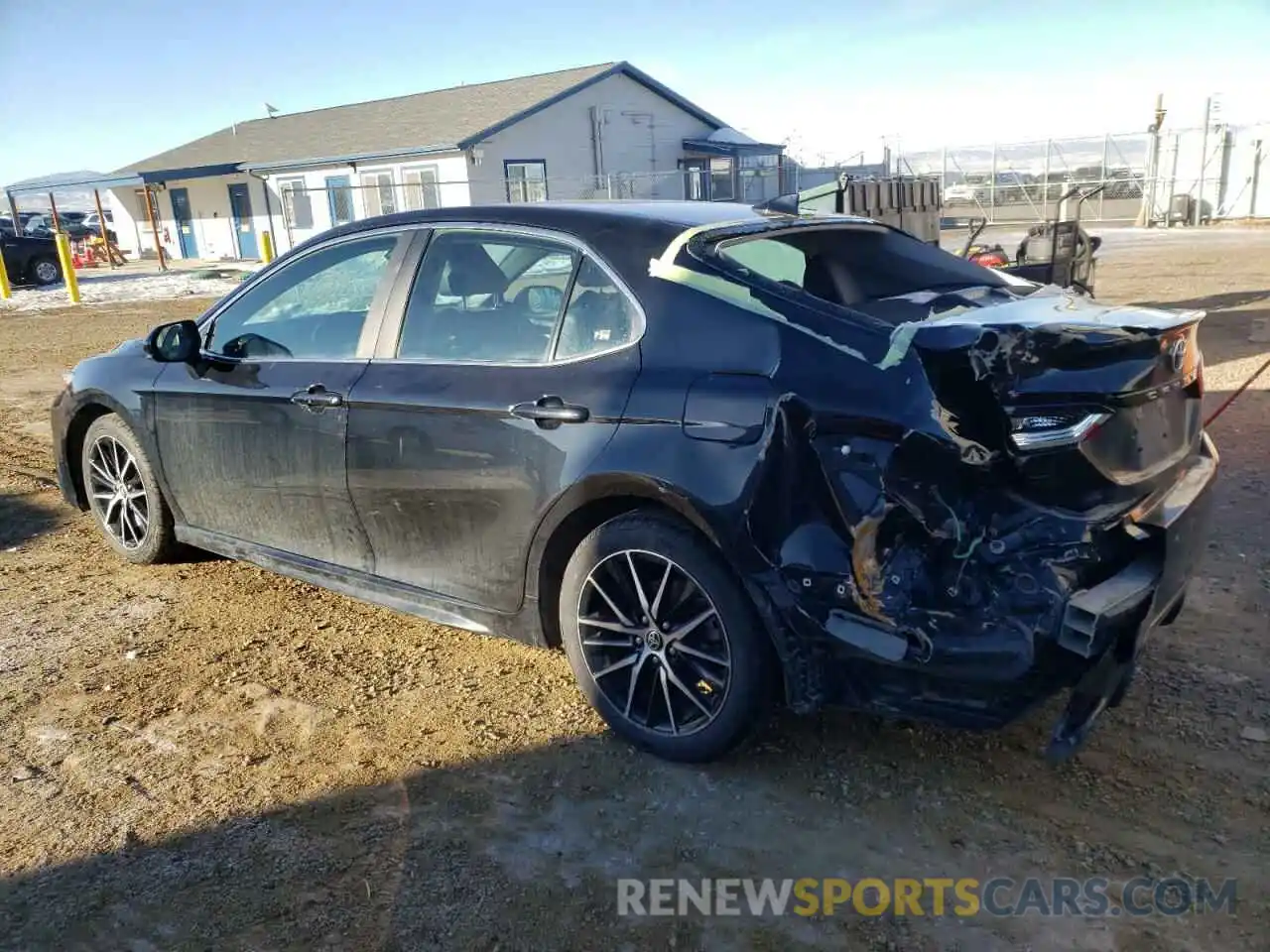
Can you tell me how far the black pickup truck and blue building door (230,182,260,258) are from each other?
7232 millimetres

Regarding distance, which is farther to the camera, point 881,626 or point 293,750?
point 293,750

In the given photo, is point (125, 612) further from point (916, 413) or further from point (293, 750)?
point (916, 413)

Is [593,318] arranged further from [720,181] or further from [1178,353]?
[720,181]

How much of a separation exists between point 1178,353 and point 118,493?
15.5 feet

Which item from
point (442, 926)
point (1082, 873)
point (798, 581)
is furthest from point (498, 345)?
point (1082, 873)

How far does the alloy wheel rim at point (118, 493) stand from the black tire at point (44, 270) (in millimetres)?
24081

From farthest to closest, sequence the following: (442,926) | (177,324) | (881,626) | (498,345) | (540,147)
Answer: (540,147)
(177,324)
(498,345)
(881,626)
(442,926)

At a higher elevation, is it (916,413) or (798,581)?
(916,413)

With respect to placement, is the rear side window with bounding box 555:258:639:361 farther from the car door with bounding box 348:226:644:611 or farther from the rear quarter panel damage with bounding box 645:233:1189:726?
the rear quarter panel damage with bounding box 645:233:1189:726

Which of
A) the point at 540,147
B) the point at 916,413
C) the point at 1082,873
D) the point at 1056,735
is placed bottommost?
the point at 1082,873

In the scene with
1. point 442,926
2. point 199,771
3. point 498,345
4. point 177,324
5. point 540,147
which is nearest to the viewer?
point 442,926

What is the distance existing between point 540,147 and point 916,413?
26.2 meters

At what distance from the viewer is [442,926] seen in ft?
8.30

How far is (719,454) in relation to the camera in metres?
2.87
